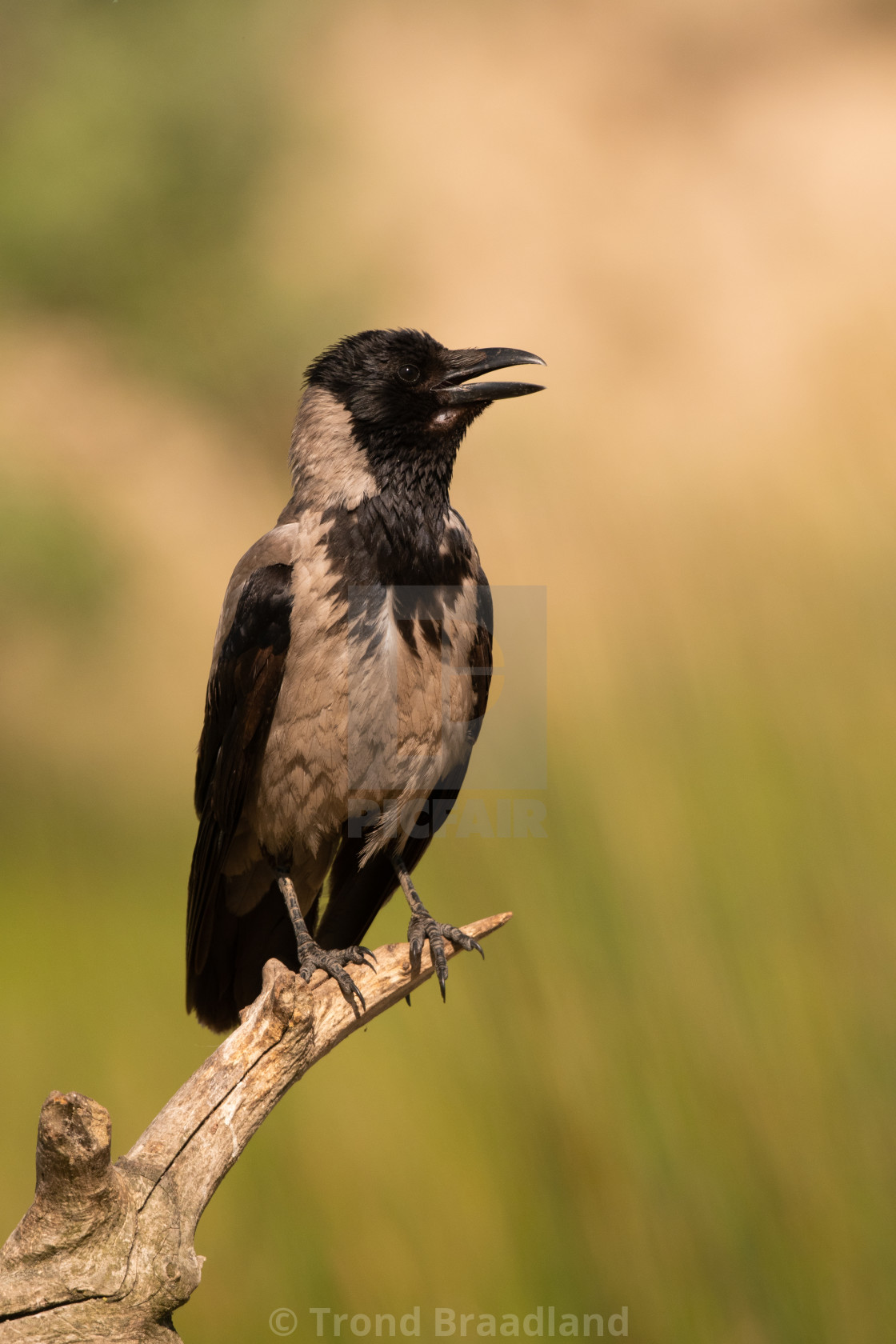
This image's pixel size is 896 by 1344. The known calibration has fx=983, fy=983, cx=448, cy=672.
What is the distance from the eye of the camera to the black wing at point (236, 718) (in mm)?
2080

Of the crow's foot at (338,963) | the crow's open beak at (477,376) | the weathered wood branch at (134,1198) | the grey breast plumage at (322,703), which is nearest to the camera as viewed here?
the weathered wood branch at (134,1198)

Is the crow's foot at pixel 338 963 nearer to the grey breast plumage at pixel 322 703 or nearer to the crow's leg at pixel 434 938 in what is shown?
the crow's leg at pixel 434 938

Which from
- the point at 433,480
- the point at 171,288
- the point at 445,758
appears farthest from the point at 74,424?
the point at 445,758

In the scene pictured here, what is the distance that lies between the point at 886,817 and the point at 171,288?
122 inches

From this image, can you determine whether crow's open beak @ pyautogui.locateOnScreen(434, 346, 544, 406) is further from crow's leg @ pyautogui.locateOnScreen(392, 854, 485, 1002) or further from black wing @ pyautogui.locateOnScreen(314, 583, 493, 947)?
crow's leg @ pyautogui.locateOnScreen(392, 854, 485, 1002)

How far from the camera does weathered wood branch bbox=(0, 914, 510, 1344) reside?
54.9 inches

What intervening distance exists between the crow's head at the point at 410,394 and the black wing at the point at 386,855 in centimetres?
33

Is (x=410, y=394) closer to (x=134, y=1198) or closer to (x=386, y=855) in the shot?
(x=386, y=855)

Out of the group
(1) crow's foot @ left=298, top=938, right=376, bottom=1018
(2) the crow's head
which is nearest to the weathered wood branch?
(1) crow's foot @ left=298, top=938, right=376, bottom=1018

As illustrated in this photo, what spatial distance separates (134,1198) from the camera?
1501mm

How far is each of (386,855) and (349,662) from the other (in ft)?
1.97

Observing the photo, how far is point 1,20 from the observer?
12.2 feet

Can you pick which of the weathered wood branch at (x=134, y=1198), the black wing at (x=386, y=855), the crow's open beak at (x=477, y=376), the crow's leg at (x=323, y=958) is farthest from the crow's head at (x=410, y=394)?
the weathered wood branch at (x=134, y=1198)

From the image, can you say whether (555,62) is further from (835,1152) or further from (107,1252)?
(107,1252)
